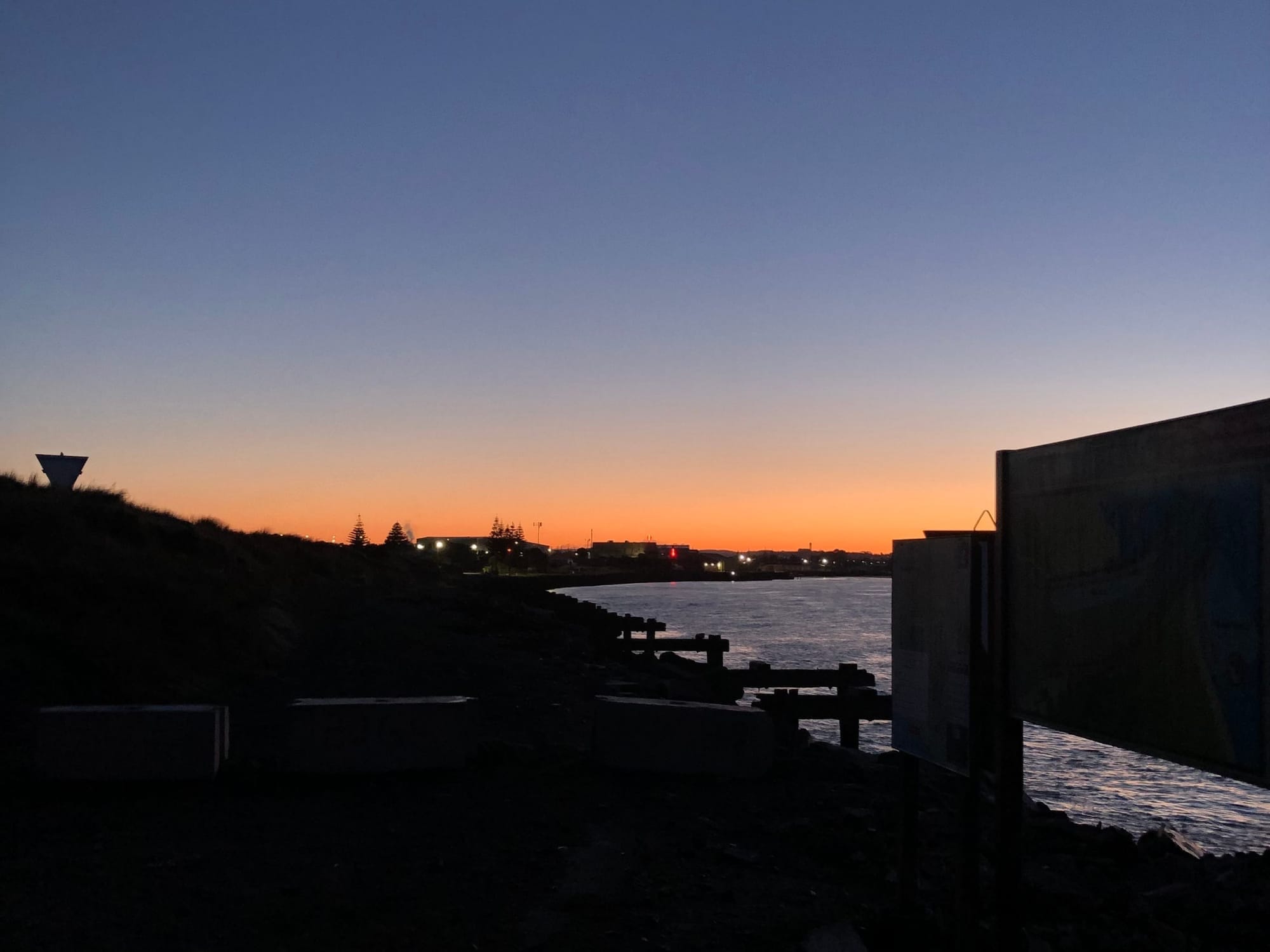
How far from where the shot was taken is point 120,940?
18.7ft

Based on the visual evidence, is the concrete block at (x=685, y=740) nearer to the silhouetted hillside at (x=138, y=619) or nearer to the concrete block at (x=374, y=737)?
the concrete block at (x=374, y=737)

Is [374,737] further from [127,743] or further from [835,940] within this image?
[835,940]

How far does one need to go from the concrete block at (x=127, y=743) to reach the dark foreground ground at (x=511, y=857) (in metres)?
0.21

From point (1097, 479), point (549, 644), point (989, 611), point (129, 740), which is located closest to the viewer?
point (1097, 479)

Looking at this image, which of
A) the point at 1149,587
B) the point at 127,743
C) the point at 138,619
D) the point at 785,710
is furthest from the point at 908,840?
the point at 138,619

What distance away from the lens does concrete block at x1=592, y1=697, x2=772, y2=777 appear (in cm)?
1051

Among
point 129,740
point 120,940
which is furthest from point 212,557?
point 120,940

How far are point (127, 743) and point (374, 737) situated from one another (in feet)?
7.41

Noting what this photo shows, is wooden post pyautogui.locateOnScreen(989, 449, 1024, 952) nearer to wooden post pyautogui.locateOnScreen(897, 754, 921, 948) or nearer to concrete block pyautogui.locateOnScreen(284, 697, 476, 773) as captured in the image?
wooden post pyautogui.locateOnScreen(897, 754, 921, 948)

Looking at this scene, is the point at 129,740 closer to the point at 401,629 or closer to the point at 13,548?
the point at 13,548

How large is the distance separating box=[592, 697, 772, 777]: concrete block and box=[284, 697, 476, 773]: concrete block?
5.35ft

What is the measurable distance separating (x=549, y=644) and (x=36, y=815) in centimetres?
2072

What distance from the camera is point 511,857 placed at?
25.2 ft

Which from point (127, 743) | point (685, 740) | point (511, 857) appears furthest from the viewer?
point (685, 740)
